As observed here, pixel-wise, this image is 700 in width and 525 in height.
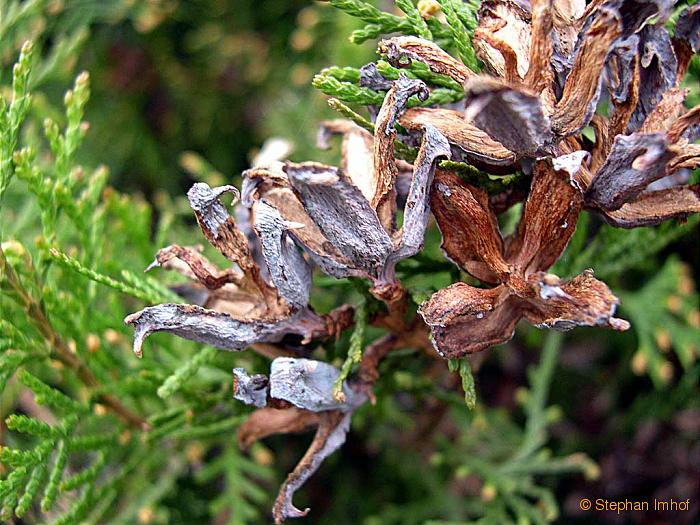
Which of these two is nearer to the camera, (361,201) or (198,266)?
(361,201)

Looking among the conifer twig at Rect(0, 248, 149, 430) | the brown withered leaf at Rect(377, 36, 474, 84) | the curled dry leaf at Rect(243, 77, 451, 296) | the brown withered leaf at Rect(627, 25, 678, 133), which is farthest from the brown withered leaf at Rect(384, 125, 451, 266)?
the conifer twig at Rect(0, 248, 149, 430)

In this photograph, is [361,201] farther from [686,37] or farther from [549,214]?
[686,37]

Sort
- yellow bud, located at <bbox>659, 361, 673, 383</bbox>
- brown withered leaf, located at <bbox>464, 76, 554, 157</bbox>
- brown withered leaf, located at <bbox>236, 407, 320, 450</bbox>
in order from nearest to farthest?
brown withered leaf, located at <bbox>464, 76, 554, 157</bbox>
brown withered leaf, located at <bbox>236, 407, 320, 450</bbox>
yellow bud, located at <bbox>659, 361, 673, 383</bbox>

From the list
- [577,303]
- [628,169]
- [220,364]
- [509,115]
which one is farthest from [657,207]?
[220,364]

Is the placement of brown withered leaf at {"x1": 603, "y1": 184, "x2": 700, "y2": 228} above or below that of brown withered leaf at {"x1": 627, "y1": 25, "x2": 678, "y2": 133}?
below

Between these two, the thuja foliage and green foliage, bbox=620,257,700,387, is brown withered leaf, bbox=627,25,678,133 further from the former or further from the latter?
green foliage, bbox=620,257,700,387

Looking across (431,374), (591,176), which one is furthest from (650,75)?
(431,374)

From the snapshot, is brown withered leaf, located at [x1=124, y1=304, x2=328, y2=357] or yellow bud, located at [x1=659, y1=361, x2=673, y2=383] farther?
yellow bud, located at [x1=659, y1=361, x2=673, y2=383]
